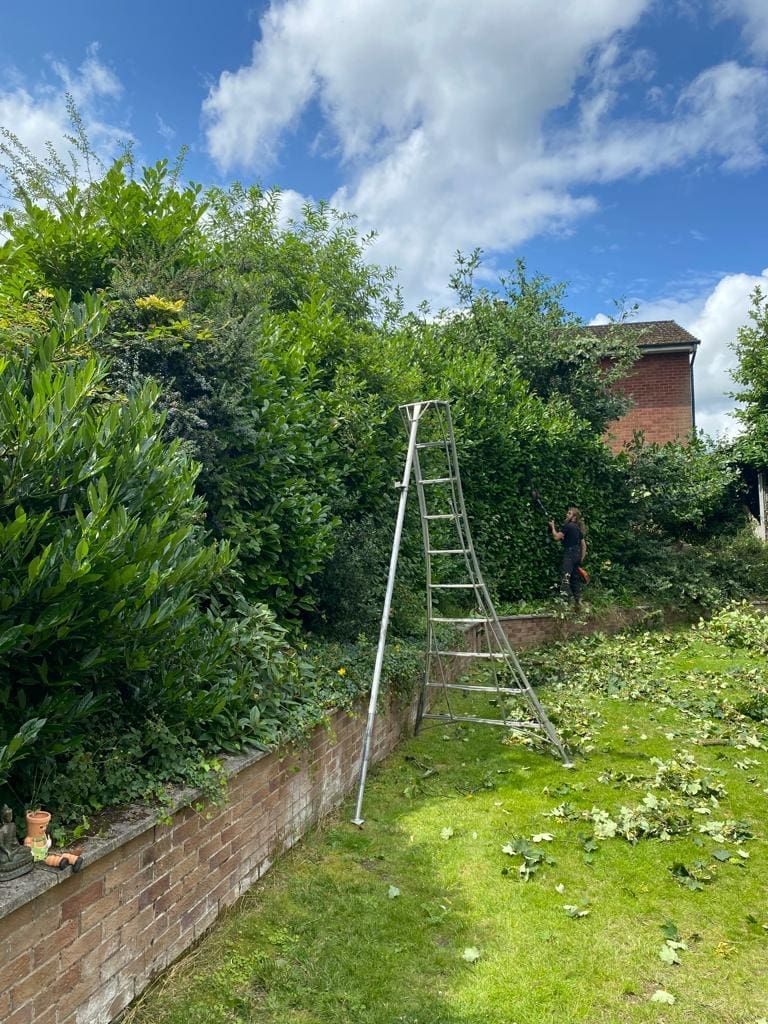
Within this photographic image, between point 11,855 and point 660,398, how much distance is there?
18485 mm

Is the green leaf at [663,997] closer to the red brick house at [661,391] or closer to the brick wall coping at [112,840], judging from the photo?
the brick wall coping at [112,840]

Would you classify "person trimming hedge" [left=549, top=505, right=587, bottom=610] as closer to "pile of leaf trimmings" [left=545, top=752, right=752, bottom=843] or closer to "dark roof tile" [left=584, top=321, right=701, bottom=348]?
"pile of leaf trimmings" [left=545, top=752, right=752, bottom=843]

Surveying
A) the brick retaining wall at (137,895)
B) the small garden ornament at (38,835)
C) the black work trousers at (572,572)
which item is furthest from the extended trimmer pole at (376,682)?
the black work trousers at (572,572)

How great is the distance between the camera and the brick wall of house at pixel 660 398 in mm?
17500

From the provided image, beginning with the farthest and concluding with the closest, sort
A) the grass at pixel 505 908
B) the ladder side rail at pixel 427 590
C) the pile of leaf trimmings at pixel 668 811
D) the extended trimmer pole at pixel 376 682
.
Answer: the ladder side rail at pixel 427 590
the extended trimmer pole at pixel 376 682
the pile of leaf trimmings at pixel 668 811
the grass at pixel 505 908

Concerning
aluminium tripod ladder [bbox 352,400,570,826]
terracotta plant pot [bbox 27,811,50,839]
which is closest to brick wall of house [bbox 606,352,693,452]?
aluminium tripod ladder [bbox 352,400,570,826]

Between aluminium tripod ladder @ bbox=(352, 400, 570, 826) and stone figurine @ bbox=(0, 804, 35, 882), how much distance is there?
2603 millimetres

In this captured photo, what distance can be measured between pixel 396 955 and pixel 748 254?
59.3 ft

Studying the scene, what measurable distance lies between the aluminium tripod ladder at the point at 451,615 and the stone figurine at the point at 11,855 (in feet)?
8.54

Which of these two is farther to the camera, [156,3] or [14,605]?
[156,3]

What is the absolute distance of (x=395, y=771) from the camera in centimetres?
528

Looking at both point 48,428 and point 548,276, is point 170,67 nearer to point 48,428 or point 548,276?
point 48,428

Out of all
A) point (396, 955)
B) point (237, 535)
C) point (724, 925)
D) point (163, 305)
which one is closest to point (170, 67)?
point (163, 305)

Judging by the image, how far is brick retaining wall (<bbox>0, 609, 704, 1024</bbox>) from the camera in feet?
6.64
